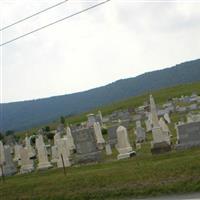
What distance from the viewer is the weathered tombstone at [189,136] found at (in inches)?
798

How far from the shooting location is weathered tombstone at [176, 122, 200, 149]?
2027 centimetres

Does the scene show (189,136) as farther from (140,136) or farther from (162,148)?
(140,136)

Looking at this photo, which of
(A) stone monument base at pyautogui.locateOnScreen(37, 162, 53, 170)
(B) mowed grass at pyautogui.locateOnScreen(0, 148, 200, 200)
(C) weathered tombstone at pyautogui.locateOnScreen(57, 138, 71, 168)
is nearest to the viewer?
(B) mowed grass at pyautogui.locateOnScreen(0, 148, 200, 200)

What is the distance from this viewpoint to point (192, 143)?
66.5ft

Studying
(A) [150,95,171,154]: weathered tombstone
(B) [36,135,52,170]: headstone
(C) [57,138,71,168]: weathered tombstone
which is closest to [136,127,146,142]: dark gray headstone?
(C) [57,138,71,168]: weathered tombstone

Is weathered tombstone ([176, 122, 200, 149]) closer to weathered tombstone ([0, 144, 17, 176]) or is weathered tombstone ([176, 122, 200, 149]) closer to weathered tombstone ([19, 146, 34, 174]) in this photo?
weathered tombstone ([19, 146, 34, 174])

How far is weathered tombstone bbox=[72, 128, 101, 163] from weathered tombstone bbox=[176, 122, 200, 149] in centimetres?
390

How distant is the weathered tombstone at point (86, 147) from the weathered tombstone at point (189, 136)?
390 cm

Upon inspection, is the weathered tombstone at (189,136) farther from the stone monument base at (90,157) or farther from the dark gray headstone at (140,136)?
the dark gray headstone at (140,136)

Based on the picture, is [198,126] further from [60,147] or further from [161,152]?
[60,147]

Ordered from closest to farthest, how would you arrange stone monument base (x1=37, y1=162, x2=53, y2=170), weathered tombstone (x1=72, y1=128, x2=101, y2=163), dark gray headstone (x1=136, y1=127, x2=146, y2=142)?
1. weathered tombstone (x1=72, y1=128, x2=101, y2=163)
2. stone monument base (x1=37, y1=162, x2=53, y2=170)
3. dark gray headstone (x1=136, y1=127, x2=146, y2=142)

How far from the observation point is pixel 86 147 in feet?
76.1

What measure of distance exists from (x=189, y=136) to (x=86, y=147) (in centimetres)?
490

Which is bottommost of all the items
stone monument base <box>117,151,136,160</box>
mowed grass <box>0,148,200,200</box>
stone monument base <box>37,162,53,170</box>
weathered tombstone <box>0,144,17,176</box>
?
mowed grass <box>0,148,200,200</box>
